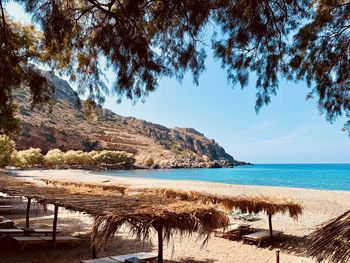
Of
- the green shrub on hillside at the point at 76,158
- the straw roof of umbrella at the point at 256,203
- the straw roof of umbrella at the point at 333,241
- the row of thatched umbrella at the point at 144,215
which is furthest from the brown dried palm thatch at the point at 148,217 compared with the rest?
the green shrub on hillside at the point at 76,158

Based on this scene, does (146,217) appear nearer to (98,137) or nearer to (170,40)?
(170,40)

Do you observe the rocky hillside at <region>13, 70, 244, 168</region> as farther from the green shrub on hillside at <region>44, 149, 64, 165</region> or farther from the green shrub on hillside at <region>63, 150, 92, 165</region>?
the green shrub on hillside at <region>63, 150, 92, 165</region>

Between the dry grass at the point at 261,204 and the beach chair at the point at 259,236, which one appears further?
the dry grass at the point at 261,204

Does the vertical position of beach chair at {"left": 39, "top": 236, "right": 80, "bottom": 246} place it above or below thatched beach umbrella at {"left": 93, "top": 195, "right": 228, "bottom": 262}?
below

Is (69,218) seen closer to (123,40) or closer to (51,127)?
(123,40)

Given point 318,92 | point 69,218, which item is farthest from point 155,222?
point 69,218

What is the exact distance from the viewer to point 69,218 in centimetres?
1337

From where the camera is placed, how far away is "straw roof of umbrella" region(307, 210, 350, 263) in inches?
134

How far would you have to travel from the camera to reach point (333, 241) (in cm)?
350

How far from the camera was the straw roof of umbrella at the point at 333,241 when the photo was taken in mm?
3396

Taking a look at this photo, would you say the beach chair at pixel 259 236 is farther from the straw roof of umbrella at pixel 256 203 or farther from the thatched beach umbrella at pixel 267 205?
the straw roof of umbrella at pixel 256 203

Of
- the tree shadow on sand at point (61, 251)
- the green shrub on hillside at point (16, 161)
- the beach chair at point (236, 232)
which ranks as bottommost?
the tree shadow on sand at point (61, 251)

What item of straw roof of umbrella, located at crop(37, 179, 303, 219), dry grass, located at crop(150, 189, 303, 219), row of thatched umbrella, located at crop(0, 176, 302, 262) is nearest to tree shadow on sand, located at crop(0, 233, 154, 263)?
row of thatched umbrella, located at crop(0, 176, 302, 262)

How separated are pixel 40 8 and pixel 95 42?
98 cm
